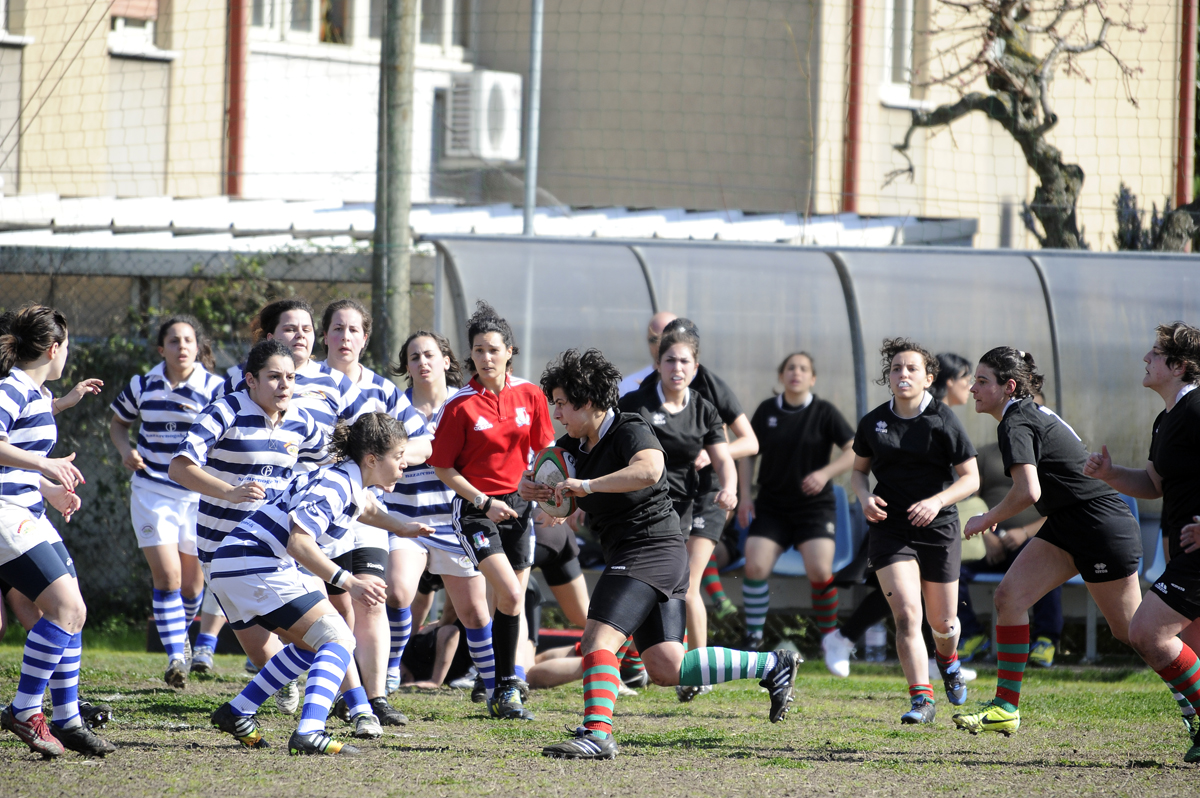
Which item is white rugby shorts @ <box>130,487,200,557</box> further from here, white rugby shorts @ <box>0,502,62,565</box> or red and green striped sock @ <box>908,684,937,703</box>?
red and green striped sock @ <box>908,684,937,703</box>

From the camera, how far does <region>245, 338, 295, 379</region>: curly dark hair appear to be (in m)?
4.90

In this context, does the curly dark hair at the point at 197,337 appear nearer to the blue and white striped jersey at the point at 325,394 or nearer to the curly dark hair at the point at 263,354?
the blue and white striped jersey at the point at 325,394

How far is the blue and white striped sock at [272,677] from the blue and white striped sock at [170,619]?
1.97 m

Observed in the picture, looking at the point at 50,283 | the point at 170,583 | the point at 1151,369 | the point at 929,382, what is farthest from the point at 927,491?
the point at 50,283

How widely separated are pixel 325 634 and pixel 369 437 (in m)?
0.74

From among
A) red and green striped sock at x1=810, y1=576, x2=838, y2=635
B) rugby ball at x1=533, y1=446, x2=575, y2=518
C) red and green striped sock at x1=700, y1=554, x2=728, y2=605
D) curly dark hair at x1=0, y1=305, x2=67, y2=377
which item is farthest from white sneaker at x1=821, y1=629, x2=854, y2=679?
curly dark hair at x1=0, y1=305, x2=67, y2=377

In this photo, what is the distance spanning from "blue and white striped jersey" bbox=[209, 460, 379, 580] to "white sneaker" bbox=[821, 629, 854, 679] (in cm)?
351

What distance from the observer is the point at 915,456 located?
5.67 meters

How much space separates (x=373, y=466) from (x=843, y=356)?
460 centimetres

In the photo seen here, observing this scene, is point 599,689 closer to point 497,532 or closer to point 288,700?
point 497,532

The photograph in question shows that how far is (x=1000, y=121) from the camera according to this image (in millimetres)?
10633

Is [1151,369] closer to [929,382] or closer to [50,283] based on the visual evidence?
[929,382]

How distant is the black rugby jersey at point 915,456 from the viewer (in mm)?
5668

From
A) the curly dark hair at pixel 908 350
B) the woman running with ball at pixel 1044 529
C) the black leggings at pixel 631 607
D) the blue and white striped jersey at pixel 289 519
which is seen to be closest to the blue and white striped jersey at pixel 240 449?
the blue and white striped jersey at pixel 289 519
